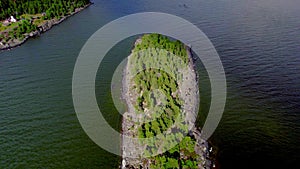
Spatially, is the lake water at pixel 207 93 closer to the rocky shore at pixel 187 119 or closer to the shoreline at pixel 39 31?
the rocky shore at pixel 187 119

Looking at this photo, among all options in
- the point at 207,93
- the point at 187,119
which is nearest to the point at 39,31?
the point at 207,93

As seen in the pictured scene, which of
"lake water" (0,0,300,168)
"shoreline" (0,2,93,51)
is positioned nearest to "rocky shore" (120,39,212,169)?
"lake water" (0,0,300,168)

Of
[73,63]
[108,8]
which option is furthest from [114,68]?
[108,8]

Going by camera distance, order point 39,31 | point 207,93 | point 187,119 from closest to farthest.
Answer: point 187,119
point 207,93
point 39,31

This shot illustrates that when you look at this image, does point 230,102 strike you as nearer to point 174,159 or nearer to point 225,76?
point 225,76

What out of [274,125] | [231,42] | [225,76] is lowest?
[274,125]

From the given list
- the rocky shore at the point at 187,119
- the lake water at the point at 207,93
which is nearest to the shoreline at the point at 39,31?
the lake water at the point at 207,93

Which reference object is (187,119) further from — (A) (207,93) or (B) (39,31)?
(B) (39,31)
